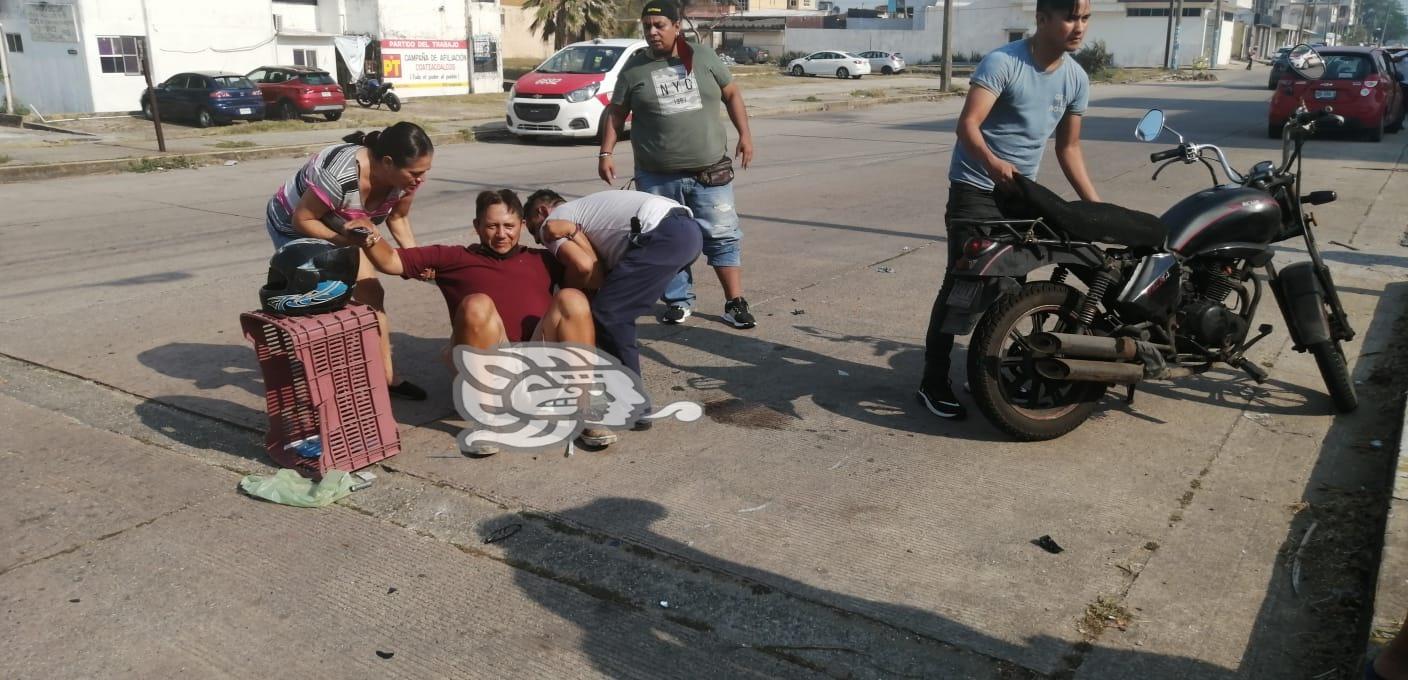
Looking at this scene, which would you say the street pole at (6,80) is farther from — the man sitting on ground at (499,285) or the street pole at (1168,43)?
the street pole at (1168,43)

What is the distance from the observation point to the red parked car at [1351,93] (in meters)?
18.0

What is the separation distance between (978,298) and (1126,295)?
2.14 ft

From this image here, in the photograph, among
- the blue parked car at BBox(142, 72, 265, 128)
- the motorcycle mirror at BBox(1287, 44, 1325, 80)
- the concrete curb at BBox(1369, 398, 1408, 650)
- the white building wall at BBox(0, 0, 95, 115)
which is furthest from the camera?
the white building wall at BBox(0, 0, 95, 115)

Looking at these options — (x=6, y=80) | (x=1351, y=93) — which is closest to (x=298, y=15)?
(x=6, y=80)

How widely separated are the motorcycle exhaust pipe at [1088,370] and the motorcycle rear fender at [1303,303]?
89cm

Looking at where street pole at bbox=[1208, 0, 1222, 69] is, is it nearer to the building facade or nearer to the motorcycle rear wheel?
the building facade

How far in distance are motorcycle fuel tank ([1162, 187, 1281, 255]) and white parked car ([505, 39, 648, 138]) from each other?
1488 centimetres

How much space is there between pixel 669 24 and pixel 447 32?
92.5 ft

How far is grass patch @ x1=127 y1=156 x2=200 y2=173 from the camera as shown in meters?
15.9

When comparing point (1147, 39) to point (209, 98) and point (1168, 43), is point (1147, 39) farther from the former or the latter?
point (209, 98)

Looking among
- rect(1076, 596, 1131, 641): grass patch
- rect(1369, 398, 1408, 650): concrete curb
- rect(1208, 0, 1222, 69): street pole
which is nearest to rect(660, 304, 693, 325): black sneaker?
rect(1076, 596, 1131, 641): grass patch

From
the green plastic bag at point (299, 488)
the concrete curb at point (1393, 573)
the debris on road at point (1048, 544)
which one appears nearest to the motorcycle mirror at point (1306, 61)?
the concrete curb at point (1393, 573)

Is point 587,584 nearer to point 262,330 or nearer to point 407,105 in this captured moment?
point 262,330

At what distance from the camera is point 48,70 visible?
25.1m
